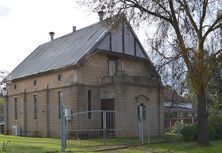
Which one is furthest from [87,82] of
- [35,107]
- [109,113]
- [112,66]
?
[35,107]

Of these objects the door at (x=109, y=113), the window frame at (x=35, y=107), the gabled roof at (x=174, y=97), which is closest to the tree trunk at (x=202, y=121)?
the gabled roof at (x=174, y=97)

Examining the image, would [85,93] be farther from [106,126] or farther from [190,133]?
[190,133]

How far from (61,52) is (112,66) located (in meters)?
5.64

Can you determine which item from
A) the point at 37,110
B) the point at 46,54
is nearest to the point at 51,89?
the point at 37,110

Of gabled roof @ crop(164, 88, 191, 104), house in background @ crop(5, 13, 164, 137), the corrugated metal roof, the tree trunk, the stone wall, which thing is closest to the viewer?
the tree trunk

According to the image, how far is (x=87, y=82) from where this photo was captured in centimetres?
3591

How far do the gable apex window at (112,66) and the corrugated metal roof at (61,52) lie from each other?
2569mm

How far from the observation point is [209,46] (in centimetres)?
2353

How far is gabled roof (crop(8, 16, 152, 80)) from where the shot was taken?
120 ft

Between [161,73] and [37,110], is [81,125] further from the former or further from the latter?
[161,73]

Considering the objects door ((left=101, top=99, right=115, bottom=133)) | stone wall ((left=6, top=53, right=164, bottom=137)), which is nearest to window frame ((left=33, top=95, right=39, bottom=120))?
stone wall ((left=6, top=53, right=164, bottom=137))

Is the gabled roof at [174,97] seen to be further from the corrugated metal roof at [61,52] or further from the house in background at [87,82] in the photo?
the corrugated metal roof at [61,52]

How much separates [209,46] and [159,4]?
3611 mm

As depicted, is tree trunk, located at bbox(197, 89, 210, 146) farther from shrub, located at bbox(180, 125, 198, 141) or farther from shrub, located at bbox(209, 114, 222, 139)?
shrub, located at bbox(209, 114, 222, 139)
